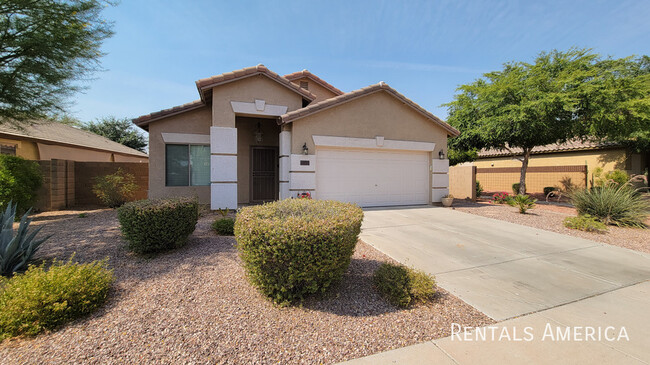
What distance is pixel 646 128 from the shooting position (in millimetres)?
11836

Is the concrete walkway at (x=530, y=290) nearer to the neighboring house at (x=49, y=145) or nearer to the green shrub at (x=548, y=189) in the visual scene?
the green shrub at (x=548, y=189)

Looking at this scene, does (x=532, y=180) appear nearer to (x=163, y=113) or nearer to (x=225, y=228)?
(x=225, y=228)

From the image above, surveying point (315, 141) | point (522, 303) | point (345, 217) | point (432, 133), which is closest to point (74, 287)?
point (345, 217)

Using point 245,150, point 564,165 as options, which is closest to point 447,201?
point 245,150

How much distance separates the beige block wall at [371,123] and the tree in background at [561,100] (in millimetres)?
3276

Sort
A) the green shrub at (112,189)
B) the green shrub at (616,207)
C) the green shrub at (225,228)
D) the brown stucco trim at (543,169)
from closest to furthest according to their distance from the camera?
the green shrub at (225,228)
the green shrub at (616,207)
the green shrub at (112,189)
the brown stucco trim at (543,169)

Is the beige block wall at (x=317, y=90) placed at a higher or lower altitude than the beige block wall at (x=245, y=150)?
higher

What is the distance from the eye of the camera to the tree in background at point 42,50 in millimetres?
7363

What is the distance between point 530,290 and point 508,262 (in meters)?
1.23

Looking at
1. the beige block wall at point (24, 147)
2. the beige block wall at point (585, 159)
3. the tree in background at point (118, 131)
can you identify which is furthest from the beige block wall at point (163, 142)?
the tree in background at point (118, 131)

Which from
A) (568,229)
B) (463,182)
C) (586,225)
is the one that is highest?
(463,182)

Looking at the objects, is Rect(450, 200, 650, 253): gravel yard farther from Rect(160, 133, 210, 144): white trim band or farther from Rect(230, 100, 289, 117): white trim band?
Rect(160, 133, 210, 144): white trim band

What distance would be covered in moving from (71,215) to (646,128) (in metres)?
22.8

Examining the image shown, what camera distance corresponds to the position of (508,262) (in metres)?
5.03
